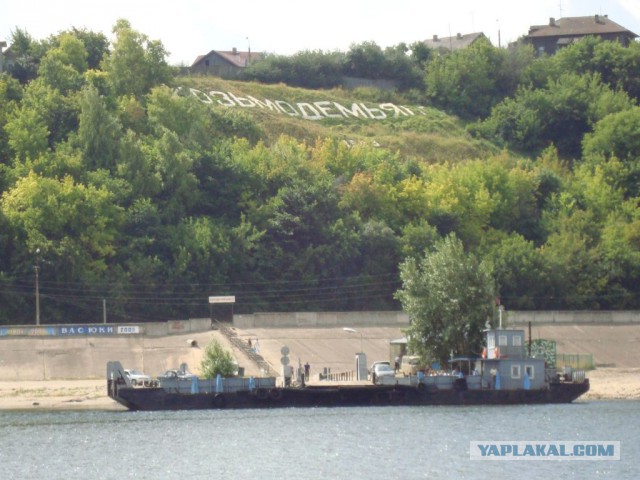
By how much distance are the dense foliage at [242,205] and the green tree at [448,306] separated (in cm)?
245

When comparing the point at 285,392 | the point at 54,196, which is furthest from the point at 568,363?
the point at 54,196

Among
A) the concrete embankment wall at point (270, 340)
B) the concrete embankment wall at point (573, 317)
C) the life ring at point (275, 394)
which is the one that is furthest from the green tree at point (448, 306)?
the concrete embankment wall at point (573, 317)

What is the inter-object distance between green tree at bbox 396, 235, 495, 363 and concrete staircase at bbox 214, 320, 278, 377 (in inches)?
427

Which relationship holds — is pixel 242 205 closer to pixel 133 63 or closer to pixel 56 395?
pixel 133 63

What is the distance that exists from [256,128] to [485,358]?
231 ft

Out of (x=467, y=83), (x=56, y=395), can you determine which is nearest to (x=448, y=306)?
(x=56, y=395)

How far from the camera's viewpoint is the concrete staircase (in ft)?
342

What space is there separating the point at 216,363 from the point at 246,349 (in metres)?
15.0

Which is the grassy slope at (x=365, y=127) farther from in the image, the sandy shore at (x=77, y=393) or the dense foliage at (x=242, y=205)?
the sandy shore at (x=77, y=393)

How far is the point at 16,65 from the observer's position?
514ft

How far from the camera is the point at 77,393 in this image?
97062mm

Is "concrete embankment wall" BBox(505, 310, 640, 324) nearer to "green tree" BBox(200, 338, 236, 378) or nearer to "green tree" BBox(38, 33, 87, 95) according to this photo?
"green tree" BBox(200, 338, 236, 378)

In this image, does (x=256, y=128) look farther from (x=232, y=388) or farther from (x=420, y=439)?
(x=420, y=439)

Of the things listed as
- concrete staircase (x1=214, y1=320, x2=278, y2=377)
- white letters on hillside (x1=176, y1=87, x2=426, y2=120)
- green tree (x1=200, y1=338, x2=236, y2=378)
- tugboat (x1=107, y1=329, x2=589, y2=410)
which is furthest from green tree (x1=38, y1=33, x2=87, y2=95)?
tugboat (x1=107, y1=329, x2=589, y2=410)
